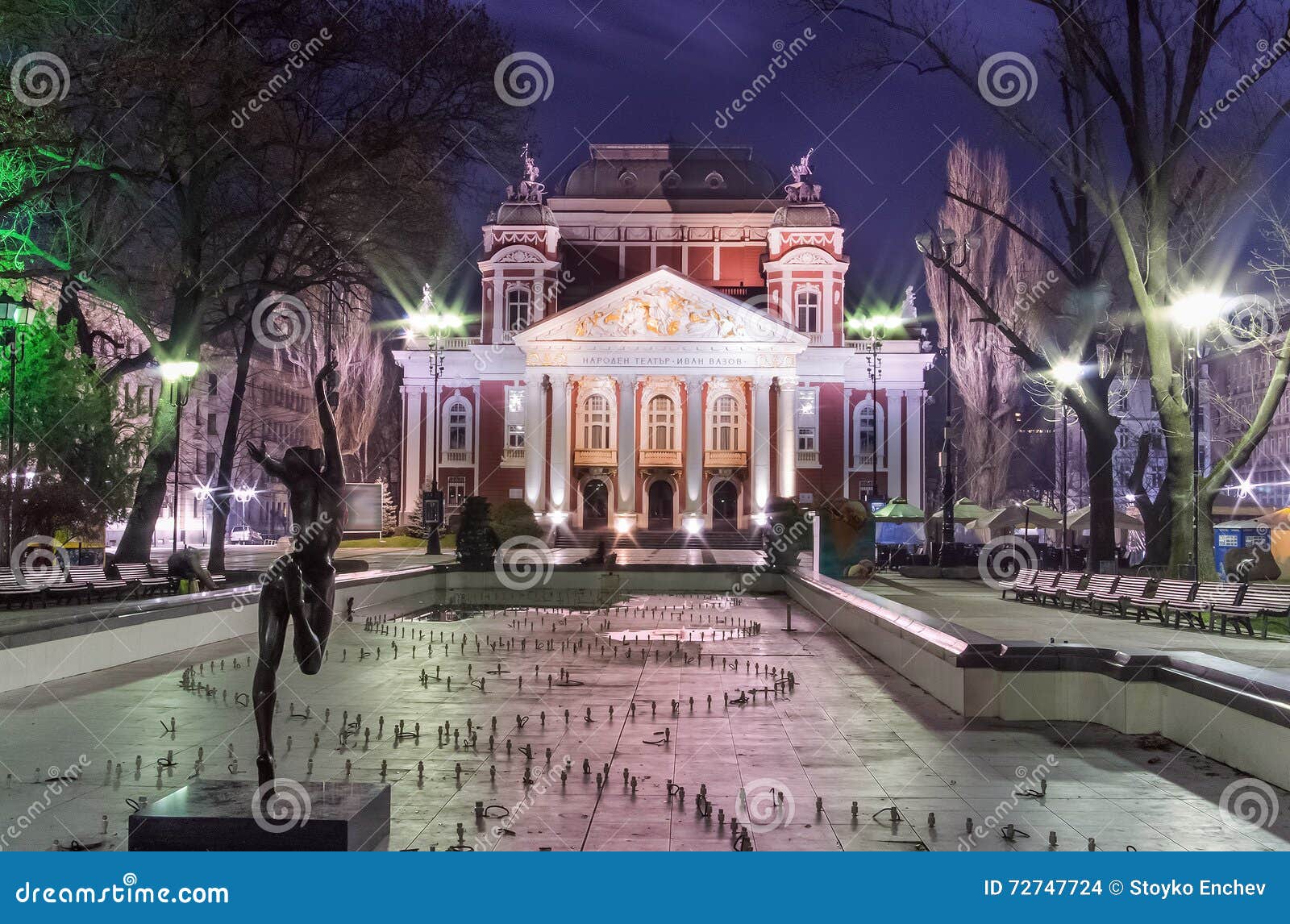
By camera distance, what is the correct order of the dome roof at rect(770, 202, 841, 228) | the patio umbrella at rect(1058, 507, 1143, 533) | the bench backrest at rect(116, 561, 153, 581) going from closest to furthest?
the bench backrest at rect(116, 561, 153, 581) → the patio umbrella at rect(1058, 507, 1143, 533) → the dome roof at rect(770, 202, 841, 228)

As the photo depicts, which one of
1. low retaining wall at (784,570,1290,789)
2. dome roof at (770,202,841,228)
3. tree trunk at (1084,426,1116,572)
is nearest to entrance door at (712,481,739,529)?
dome roof at (770,202,841,228)

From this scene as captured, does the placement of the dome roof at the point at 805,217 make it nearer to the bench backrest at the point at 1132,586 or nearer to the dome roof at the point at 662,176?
the dome roof at the point at 662,176

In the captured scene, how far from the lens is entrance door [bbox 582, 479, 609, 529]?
61.2 metres

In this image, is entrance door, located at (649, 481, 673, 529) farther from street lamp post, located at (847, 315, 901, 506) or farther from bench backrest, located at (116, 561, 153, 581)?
bench backrest, located at (116, 561, 153, 581)

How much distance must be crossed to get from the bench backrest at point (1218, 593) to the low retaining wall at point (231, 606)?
1226 centimetres

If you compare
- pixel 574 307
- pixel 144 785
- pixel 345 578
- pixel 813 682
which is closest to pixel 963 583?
pixel 345 578

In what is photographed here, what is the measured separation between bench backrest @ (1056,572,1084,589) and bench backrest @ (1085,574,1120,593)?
399mm

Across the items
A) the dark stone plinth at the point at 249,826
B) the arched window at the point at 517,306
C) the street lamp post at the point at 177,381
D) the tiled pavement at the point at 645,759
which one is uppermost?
the arched window at the point at 517,306

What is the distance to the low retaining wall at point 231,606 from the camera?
40.3ft

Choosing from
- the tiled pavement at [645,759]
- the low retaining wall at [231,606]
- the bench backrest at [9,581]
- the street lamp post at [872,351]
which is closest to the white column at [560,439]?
the street lamp post at [872,351]

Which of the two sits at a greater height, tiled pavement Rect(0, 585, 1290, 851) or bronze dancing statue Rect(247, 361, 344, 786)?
bronze dancing statue Rect(247, 361, 344, 786)

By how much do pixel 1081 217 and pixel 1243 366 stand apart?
6662 cm

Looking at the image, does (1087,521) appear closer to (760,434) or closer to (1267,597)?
(1267,597)

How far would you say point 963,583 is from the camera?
3053 centimetres
